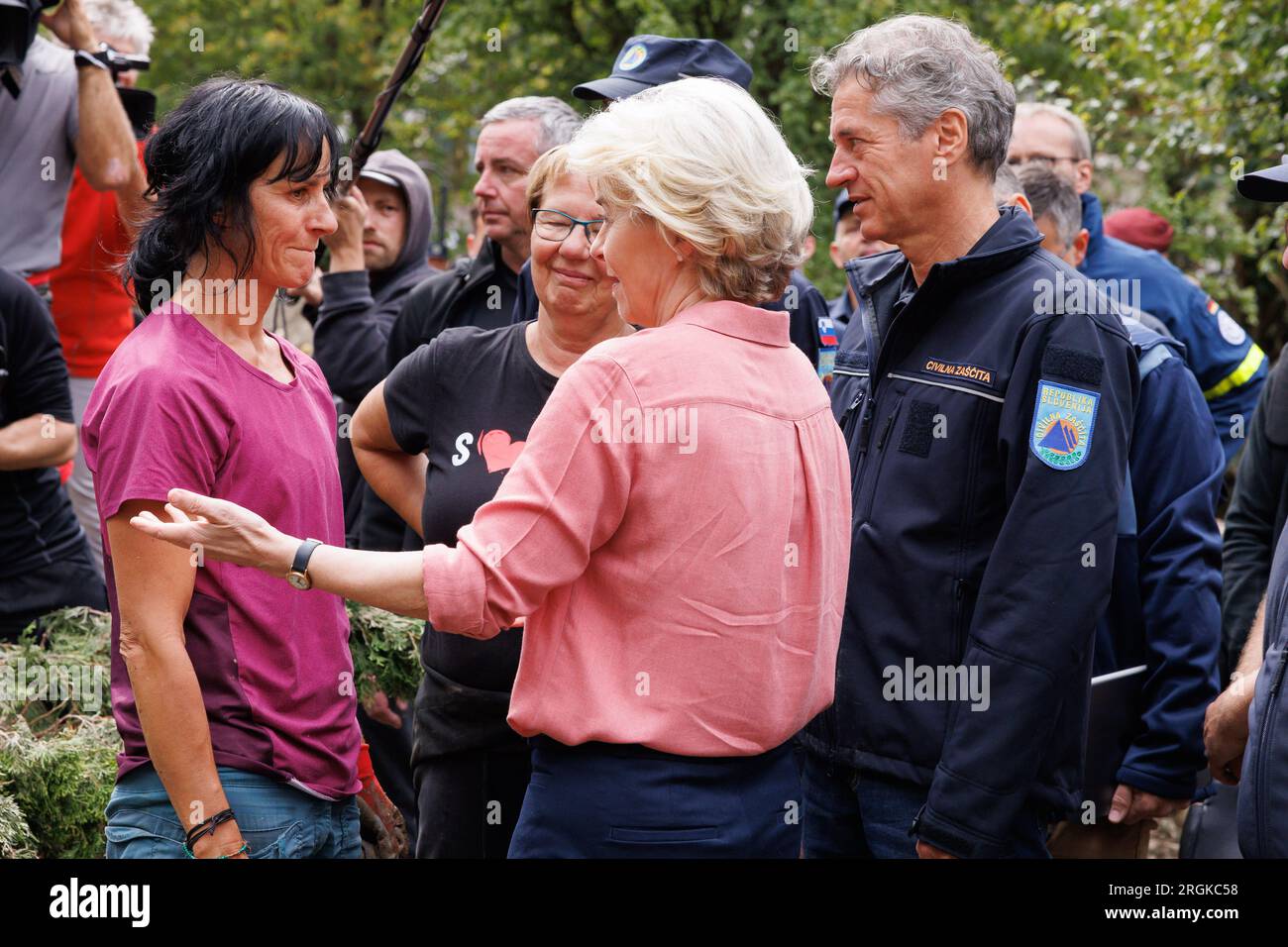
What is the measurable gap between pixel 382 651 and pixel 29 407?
3.90 feet

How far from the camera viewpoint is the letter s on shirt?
10.6 ft

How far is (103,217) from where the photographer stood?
5516 mm

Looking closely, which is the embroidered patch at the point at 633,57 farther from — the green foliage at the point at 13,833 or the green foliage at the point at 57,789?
the green foliage at the point at 13,833

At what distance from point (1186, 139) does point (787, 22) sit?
116 inches

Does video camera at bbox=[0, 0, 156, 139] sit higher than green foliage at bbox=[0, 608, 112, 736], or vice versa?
video camera at bbox=[0, 0, 156, 139]

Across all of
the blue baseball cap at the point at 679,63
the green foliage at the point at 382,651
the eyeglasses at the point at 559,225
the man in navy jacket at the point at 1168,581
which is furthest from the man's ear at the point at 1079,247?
the green foliage at the point at 382,651

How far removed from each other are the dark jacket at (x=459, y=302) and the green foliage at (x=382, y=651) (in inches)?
33.2

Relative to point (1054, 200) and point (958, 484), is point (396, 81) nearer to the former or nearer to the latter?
point (1054, 200)

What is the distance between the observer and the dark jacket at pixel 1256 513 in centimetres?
401

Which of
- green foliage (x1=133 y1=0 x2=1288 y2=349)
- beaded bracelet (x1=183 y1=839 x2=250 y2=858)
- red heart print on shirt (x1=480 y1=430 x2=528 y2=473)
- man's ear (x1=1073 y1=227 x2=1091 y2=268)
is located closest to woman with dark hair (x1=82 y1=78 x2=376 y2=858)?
beaded bracelet (x1=183 y1=839 x2=250 y2=858)

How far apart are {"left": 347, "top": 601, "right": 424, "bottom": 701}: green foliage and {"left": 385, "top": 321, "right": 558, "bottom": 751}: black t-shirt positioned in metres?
0.86

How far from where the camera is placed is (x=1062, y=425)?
2.74 meters

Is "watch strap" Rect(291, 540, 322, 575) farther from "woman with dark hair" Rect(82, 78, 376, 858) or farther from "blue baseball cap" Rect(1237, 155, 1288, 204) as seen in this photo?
"blue baseball cap" Rect(1237, 155, 1288, 204)
